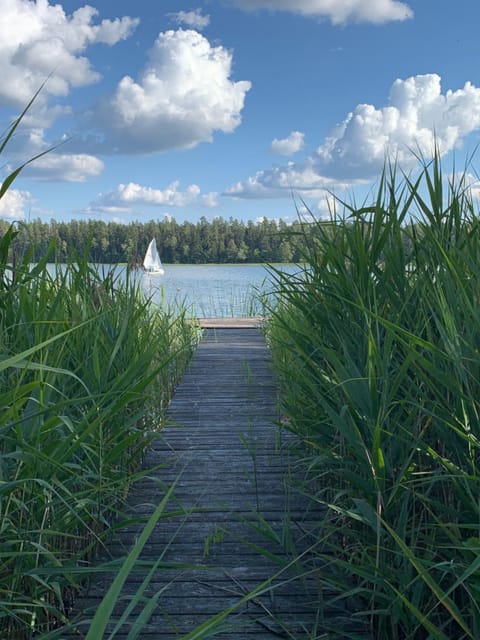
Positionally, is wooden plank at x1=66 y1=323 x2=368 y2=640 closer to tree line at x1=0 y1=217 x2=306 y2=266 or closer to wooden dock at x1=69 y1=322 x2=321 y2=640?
wooden dock at x1=69 y1=322 x2=321 y2=640

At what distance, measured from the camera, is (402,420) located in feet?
7.10

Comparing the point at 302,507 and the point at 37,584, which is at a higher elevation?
the point at 37,584

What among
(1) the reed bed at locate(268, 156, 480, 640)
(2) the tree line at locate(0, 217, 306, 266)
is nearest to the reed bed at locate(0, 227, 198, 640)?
(2) the tree line at locate(0, 217, 306, 266)

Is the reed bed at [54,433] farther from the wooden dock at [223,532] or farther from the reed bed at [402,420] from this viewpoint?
the reed bed at [402,420]

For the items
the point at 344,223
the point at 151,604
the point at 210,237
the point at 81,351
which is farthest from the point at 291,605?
the point at 210,237

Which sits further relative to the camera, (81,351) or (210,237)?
(210,237)

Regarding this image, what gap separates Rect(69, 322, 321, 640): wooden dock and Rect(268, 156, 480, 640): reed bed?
153mm

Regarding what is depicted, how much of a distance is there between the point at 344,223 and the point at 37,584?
1809mm

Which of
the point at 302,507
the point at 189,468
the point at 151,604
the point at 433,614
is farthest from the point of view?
the point at 189,468

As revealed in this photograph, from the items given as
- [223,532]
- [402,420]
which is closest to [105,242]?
[223,532]

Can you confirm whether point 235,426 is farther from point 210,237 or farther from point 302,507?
point 210,237

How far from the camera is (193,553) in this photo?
2484mm

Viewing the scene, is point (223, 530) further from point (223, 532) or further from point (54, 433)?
point (54, 433)

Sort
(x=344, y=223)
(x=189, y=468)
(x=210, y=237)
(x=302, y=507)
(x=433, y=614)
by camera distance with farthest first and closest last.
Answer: (x=210, y=237), (x=189, y=468), (x=302, y=507), (x=344, y=223), (x=433, y=614)
